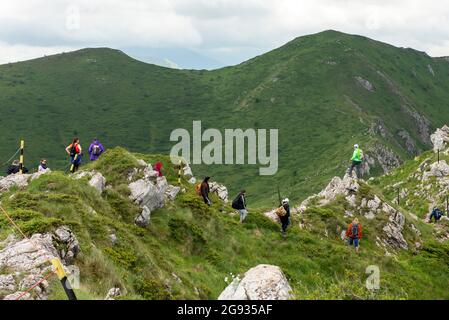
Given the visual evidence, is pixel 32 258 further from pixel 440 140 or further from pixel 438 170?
pixel 440 140

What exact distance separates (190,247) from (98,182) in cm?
621

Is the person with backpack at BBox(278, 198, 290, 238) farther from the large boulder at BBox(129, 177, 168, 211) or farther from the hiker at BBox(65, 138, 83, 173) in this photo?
the hiker at BBox(65, 138, 83, 173)

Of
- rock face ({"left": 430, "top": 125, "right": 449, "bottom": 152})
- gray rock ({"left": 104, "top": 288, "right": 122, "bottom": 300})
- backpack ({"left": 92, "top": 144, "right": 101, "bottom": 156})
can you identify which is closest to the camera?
gray rock ({"left": 104, "top": 288, "right": 122, "bottom": 300})

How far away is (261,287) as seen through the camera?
12461 mm

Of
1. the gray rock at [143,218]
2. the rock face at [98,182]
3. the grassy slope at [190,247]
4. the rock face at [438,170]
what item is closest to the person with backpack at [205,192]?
the grassy slope at [190,247]

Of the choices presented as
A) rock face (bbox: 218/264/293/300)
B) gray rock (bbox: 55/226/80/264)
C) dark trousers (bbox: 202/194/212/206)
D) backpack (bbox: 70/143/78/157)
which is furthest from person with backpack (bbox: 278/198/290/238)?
rock face (bbox: 218/264/293/300)

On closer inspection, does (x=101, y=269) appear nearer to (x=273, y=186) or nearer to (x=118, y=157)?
(x=118, y=157)

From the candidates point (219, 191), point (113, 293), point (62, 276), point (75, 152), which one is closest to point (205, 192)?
point (219, 191)

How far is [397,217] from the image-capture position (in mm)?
37469

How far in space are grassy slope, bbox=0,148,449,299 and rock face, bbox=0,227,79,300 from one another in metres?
0.43

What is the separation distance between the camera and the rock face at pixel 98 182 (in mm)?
24625

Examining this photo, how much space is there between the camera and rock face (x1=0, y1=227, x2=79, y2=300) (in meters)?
12.5

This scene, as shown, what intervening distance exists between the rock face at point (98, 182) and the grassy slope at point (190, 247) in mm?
482
